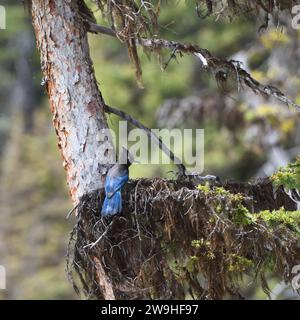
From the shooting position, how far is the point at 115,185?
17.7 feet

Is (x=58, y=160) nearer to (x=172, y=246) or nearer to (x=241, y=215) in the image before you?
(x=172, y=246)

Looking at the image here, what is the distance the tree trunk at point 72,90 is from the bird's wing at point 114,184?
1.12 feet

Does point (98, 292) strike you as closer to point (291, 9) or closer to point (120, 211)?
point (120, 211)

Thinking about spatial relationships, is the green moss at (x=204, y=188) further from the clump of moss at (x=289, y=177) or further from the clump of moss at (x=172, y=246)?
the clump of moss at (x=289, y=177)

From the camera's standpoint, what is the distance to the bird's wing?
17.7 feet

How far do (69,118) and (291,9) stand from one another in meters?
1.55

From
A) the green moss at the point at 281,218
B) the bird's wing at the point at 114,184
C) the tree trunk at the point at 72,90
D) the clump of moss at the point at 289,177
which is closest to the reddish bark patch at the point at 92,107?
the tree trunk at the point at 72,90

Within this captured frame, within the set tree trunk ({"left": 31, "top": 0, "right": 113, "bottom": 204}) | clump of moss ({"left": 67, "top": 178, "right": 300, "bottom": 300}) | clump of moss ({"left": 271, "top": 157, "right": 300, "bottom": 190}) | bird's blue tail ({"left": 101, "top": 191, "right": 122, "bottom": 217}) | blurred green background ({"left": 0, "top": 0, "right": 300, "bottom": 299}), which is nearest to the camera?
clump of moss ({"left": 67, "top": 178, "right": 300, "bottom": 300})

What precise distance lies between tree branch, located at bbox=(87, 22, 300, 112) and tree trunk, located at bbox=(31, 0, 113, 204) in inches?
11.6

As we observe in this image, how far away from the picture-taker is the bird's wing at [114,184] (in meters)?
5.38

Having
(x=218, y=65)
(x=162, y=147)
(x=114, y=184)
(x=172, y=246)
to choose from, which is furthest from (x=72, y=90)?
(x=172, y=246)

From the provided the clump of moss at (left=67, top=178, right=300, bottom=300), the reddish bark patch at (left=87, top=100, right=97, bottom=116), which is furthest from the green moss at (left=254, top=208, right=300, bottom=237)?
the reddish bark patch at (left=87, top=100, right=97, bottom=116)

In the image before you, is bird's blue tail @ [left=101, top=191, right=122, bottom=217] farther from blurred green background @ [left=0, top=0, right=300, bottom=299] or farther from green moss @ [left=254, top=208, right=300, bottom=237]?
blurred green background @ [left=0, top=0, right=300, bottom=299]
